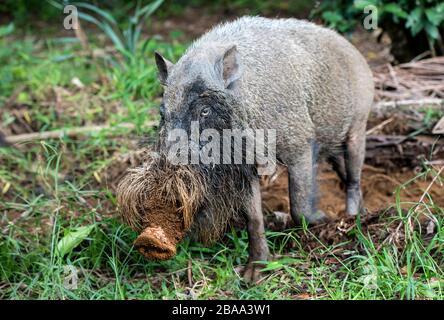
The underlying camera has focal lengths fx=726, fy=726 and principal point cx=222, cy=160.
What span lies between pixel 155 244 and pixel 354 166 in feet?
7.49

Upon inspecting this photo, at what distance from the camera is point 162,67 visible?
450cm

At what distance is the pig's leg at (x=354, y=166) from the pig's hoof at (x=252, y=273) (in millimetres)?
1385

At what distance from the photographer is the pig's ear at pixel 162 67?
4457 millimetres

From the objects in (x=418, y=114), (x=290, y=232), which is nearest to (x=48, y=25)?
(x=418, y=114)

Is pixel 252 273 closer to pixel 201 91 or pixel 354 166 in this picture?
pixel 201 91

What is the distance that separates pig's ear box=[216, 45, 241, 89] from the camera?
4.37m

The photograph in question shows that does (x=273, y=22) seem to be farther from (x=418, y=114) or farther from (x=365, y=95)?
(x=418, y=114)

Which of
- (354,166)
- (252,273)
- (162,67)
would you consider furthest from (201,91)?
(354,166)

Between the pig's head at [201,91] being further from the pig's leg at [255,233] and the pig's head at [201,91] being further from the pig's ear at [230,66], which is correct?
the pig's leg at [255,233]

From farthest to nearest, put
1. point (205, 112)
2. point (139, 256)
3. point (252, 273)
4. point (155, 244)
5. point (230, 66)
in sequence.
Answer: point (139, 256) < point (252, 273) < point (230, 66) < point (205, 112) < point (155, 244)

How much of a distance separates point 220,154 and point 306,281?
0.95 meters

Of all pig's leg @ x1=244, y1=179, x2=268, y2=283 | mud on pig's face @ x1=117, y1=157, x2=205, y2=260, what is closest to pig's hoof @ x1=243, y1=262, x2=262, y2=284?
pig's leg @ x1=244, y1=179, x2=268, y2=283

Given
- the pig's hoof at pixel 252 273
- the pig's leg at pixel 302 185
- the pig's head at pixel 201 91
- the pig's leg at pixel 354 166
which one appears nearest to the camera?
the pig's head at pixel 201 91

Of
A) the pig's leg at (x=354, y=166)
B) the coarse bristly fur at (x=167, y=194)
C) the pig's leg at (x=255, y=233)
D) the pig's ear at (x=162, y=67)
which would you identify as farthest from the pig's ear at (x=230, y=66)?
the pig's leg at (x=354, y=166)
